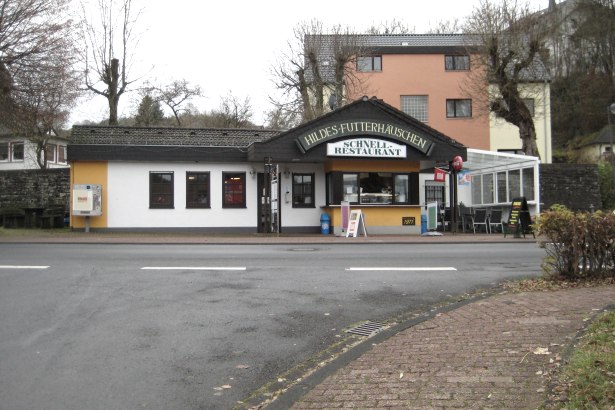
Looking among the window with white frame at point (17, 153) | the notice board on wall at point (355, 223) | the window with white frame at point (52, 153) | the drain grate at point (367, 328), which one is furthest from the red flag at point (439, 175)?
the window with white frame at point (17, 153)

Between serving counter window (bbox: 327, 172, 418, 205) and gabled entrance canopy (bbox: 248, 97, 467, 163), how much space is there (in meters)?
0.99

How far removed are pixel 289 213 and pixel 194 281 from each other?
14198 millimetres

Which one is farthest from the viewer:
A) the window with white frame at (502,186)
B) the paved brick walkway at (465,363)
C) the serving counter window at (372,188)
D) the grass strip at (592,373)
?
the window with white frame at (502,186)

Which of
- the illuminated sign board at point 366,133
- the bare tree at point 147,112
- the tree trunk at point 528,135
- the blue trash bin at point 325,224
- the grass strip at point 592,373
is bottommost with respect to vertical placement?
the grass strip at point 592,373

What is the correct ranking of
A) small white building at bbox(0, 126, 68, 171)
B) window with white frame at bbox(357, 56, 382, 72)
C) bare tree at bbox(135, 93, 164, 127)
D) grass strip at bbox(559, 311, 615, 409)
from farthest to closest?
small white building at bbox(0, 126, 68, 171), bare tree at bbox(135, 93, 164, 127), window with white frame at bbox(357, 56, 382, 72), grass strip at bbox(559, 311, 615, 409)

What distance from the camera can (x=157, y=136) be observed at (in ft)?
76.6

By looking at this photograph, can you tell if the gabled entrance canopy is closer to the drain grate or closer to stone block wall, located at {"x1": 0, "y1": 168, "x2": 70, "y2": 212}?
stone block wall, located at {"x1": 0, "y1": 168, "x2": 70, "y2": 212}

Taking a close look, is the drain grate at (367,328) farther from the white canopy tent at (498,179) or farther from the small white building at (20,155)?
the small white building at (20,155)

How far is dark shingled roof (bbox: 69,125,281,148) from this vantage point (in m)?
22.9

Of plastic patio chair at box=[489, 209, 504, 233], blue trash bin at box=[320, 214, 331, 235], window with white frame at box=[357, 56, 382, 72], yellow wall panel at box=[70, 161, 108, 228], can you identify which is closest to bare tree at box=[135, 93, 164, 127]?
window with white frame at box=[357, 56, 382, 72]

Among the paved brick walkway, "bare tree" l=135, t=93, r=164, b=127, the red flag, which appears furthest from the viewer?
"bare tree" l=135, t=93, r=164, b=127

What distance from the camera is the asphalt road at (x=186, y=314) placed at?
15.6 feet

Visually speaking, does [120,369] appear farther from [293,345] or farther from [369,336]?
[369,336]

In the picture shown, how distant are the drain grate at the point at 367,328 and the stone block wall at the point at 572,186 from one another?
25.0 meters
